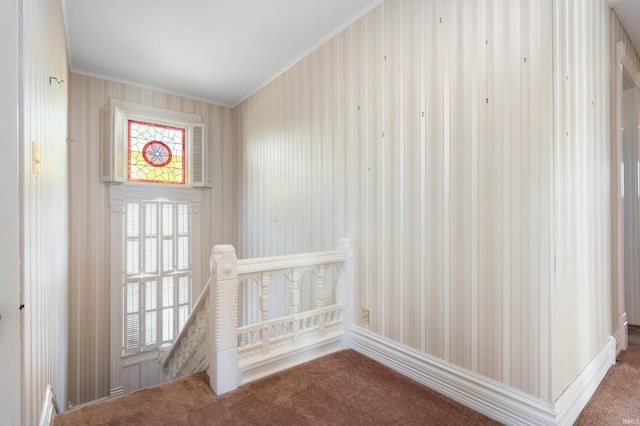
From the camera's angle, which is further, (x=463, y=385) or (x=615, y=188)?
(x=615, y=188)

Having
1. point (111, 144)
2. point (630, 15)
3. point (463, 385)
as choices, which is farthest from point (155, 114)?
point (630, 15)

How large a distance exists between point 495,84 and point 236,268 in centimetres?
182

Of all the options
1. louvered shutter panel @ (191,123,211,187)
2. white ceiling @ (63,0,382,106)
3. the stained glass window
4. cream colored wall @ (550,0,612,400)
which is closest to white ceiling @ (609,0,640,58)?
cream colored wall @ (550,0,612,400)

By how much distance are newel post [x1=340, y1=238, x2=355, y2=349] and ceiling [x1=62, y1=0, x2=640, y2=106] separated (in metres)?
1.88

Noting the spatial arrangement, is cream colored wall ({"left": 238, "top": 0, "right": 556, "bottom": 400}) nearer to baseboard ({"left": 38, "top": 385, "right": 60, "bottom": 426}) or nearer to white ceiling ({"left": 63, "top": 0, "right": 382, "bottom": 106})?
white ceiling ({"left": 63, "top": 0, "right": 382, "bottom": 106})

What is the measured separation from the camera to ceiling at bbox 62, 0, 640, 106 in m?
2.44

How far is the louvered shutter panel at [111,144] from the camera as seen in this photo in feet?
12.1

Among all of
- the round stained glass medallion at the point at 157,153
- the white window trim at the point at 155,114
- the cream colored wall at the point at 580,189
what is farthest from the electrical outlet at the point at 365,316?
the white window trim at the point at 155,114

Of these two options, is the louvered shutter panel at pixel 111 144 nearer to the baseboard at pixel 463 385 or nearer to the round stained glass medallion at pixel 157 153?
the round stained glass medallion at pixel 157 153

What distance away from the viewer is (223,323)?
186 cm

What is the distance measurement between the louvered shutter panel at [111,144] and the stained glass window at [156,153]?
190 millimetres

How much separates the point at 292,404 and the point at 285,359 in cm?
41

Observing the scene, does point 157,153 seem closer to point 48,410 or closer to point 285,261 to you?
point 285,261

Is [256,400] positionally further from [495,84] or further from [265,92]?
[265,92]
